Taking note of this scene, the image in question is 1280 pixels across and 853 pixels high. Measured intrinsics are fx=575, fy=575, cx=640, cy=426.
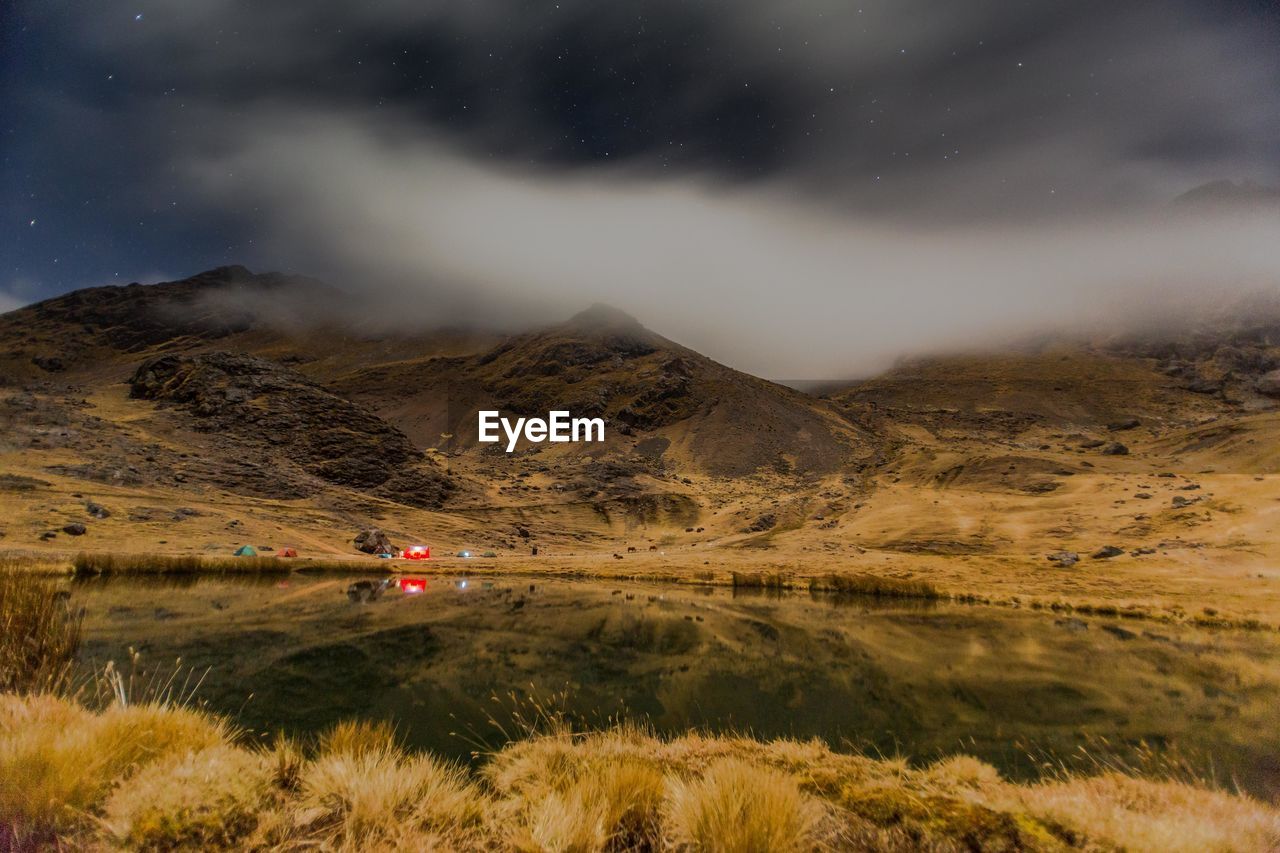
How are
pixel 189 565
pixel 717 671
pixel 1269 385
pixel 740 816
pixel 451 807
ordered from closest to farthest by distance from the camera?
pixel 740 816 < pixel 451 807 < pixel 717 671 < pixel 189 565 < pixel 1269 385

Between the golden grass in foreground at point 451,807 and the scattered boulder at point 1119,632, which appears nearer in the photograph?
the golden grass in foreground at point 451,807

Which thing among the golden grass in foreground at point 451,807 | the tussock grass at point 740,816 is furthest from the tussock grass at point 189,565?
the tussock grass at point 740,816

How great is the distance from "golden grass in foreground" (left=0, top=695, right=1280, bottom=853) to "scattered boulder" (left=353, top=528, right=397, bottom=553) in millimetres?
61579

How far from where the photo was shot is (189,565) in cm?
3838

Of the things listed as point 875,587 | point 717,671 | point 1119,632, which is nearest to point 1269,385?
point 875,587

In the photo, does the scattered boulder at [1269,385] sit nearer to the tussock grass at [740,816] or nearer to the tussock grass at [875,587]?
the tussock grass at [875,587]

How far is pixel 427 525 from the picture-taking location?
8331 centimetres

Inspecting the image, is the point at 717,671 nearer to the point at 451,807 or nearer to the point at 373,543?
the point at 451,807

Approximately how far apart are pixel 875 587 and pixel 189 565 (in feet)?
162

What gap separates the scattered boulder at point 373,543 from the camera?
63000 mm

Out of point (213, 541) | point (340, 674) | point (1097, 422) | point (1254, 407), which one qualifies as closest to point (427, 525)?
point (213, 541)

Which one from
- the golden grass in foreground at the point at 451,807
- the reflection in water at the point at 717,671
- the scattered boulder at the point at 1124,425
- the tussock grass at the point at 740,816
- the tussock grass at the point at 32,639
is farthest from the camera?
the scattered boulder at the point at 1124,425

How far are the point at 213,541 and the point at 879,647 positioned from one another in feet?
179

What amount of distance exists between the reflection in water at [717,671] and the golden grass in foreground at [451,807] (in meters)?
3.17
